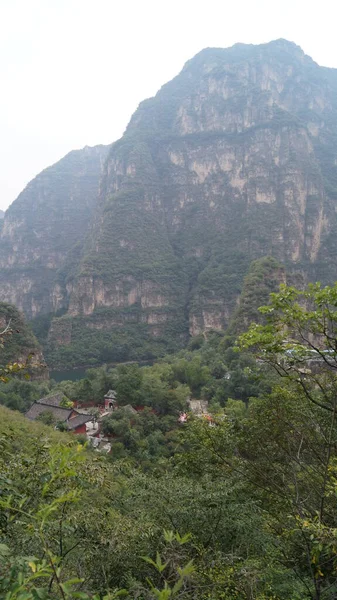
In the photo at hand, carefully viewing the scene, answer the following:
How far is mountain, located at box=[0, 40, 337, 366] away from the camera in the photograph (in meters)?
77.6

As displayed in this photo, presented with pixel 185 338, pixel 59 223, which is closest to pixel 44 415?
pixel 185 338

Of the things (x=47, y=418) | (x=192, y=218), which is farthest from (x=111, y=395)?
(x=192, y=218)

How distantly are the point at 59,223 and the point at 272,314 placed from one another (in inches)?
5319

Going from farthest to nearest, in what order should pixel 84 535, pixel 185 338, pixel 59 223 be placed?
pixel 59 223 → pixel 185 338 → pixel 84 535

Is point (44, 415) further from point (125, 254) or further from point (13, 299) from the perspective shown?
point (13, 299)

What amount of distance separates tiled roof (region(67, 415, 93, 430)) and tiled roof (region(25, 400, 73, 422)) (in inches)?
22.5

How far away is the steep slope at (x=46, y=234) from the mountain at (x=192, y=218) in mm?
538

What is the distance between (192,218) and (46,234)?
55.7 metres

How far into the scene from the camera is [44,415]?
23.5m

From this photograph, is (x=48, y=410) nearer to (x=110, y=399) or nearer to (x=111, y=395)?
(x=110, y=399)

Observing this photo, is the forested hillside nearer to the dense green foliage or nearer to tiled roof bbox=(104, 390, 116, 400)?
tiled roof bbox=(104, 390, 116, 400)

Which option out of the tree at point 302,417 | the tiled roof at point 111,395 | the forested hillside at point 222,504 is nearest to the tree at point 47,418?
the tiled roof at point 111,395

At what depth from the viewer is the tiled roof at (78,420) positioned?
74.2 feet

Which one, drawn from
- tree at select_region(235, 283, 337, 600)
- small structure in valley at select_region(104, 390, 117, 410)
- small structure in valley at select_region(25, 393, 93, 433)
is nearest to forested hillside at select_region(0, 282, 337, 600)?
tree at select_region(235, 283, 337, 600)
